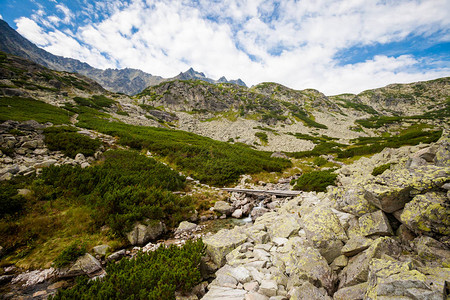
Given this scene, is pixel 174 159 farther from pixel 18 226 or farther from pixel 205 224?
pixel 18 226

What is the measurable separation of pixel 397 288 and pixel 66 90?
2701 inches

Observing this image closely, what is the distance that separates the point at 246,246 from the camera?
6.65 metres

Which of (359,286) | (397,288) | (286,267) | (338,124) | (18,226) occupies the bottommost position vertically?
(18,226)

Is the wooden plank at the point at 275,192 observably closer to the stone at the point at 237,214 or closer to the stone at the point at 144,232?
the stone at the point at 237,214

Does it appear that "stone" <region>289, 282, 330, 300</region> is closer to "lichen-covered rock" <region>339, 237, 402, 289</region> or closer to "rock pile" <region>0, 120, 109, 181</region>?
"lichen-covered rock" <region>339, 237, 402, 289</region>

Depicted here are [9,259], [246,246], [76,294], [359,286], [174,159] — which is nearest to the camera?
[359,286]

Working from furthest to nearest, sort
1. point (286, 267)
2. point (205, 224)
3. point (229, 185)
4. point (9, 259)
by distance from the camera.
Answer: point (229, 185)
point (205, 224)
point (9, 259)
point (286, 267)

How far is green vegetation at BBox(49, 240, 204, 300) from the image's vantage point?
4379 millimetres

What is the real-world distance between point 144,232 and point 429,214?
10146mm

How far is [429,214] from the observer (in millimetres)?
3762

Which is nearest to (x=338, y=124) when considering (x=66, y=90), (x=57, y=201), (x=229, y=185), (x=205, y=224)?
(x=229, y=185)

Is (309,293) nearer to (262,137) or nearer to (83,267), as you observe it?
(83,267)

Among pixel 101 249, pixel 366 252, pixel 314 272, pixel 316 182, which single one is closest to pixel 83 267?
pixel 101 249

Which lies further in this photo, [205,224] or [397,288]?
[205,224]
